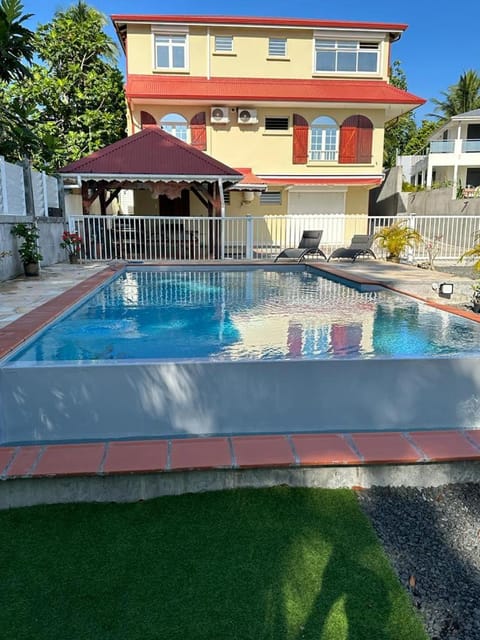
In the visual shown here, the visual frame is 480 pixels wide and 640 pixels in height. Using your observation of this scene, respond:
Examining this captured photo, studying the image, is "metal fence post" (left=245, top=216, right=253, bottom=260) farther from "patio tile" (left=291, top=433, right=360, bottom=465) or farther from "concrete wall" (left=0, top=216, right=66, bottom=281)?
"patio tile" (left=291, top=433, right=360, bottom=465)

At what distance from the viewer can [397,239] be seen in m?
14.7

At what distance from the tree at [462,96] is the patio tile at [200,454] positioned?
1871 inches

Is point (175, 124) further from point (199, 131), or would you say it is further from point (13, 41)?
point (13, 41)

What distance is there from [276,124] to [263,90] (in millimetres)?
1555

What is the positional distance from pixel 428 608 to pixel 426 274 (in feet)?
36.5

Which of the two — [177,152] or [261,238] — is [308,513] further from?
[261,238]

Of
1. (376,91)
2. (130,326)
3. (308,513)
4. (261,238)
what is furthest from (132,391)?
(376,91)

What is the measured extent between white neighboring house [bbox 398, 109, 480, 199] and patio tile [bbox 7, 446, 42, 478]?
21.7 m

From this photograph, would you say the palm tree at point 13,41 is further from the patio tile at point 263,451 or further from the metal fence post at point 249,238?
the patio tile at point 263,451

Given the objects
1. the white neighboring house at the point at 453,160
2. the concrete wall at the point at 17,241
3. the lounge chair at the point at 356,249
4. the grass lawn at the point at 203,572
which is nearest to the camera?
the grass lawn at the point at 203,572

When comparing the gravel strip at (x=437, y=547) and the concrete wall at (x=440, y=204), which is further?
the concrete wall at (x=440, y=204)

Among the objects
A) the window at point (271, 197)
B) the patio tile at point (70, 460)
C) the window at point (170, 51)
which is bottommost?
the patio tile at point (70, 460)

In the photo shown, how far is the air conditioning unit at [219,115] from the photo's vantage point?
21766mm

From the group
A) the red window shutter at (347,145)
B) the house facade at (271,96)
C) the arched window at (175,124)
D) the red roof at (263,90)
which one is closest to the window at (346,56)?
the house facade at (271,96)
